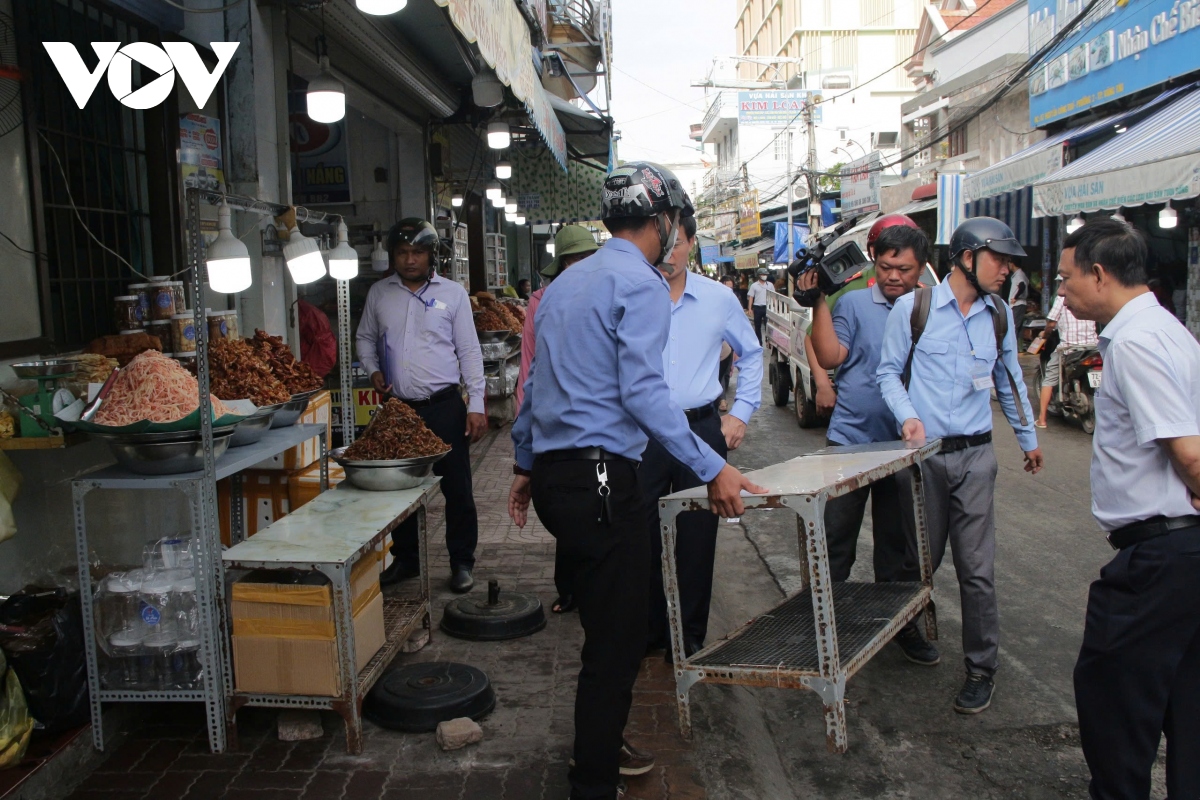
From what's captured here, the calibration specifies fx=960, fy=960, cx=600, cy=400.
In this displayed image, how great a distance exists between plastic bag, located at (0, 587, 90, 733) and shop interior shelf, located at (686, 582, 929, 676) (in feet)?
7.69

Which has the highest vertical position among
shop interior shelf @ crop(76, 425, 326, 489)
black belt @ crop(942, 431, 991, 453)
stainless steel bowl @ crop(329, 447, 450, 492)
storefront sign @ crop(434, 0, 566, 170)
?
storefront sign @ crop(434, 0, 566, 170)

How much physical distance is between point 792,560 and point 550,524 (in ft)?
13.4

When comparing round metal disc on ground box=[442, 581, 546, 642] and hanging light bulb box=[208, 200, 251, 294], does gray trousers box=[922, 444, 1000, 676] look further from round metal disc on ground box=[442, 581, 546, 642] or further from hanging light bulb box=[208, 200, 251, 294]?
hanging light bulb box=[208, 200, 251, 294]

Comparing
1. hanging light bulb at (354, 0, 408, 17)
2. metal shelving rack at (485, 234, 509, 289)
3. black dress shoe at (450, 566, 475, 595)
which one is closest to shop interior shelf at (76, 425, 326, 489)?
black dress shoe at (450, 566, 475, 595)

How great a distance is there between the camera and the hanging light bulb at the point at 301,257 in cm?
488

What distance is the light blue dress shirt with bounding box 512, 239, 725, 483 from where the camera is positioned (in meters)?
2.96

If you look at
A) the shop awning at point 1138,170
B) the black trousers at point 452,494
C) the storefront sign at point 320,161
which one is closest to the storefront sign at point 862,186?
the shop awning at point 1138,170

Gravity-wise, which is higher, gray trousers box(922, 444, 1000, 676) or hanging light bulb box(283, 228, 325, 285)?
hanging light bulb box(283, 228, 325, 285)

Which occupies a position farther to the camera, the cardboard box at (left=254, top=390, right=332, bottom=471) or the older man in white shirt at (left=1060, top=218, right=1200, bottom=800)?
the cardboard box at (left=254, top=390, right=332, bottom=471)

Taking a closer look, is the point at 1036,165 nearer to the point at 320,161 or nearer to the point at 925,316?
the point at 320,161

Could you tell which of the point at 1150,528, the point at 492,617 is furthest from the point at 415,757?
the point at 1150,528

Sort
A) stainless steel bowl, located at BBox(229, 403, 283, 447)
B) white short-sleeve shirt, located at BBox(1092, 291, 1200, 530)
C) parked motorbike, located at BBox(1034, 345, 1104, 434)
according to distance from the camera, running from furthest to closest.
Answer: parked motorbike, located at BBox(1034, 345, 1104, 434), stainless steel bowl, located at BBox(229, 403, 283, 447), white short-sleeve shirt, located at BBox(1092, 291, 1200, 530)

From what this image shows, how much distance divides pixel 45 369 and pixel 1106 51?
17367 millimetres

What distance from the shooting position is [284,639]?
143 inches
